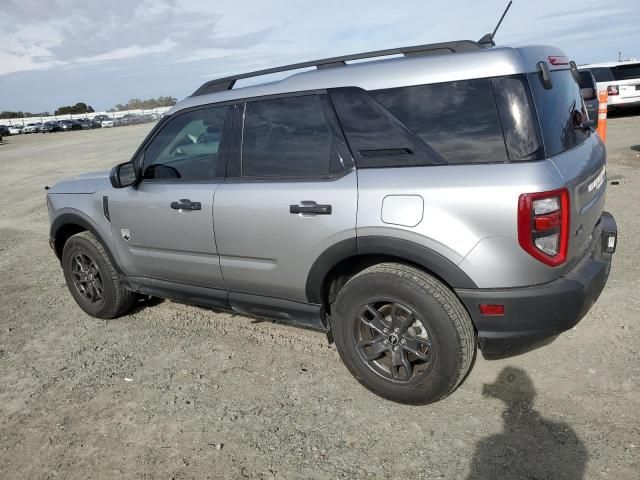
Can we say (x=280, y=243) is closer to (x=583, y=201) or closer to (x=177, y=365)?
(x=177, y=365)

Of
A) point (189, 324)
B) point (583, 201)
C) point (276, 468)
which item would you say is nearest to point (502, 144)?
point (583, 201)

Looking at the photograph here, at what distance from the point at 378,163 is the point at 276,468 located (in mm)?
1677

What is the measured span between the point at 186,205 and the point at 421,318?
5.89 ft

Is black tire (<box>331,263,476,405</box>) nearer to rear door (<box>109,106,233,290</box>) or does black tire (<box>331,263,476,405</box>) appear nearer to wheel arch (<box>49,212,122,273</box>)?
rear door (<box>109,106,233,290</box>)

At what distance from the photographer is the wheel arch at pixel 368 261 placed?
2725mm

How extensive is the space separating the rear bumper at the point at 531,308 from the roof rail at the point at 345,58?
4.19 ft

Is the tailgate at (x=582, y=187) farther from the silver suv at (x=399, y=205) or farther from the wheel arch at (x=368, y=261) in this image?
the wheel arch at (x=368, y=261)

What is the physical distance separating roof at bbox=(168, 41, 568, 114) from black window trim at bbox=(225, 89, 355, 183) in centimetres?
3

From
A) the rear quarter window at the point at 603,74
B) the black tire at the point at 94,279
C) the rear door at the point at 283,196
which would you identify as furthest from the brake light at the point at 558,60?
the rear quarter window at the point at 603,74

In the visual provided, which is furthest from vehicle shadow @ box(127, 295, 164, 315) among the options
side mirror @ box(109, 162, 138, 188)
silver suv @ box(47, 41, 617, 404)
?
side mirror @ box(109, 162, 138, 188)

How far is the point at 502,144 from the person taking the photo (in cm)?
260

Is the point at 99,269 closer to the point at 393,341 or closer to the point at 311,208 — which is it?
the point at 311,208

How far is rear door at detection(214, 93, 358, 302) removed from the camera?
10.0 ft

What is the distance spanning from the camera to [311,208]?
10.1ft
